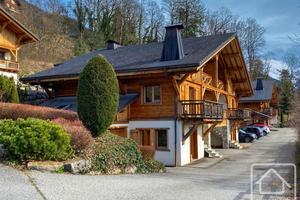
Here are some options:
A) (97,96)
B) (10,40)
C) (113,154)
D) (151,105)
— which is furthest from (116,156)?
(10,40)

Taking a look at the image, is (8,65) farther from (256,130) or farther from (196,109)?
(256,130)

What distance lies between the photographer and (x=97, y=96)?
14.8 m

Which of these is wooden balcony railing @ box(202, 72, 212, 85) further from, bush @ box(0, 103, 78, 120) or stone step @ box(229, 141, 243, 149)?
bush @ box(0, 103, 78, 120)

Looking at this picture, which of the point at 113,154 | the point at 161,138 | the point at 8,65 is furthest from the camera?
the point at 8,65

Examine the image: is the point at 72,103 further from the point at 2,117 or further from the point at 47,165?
the point at 47,165

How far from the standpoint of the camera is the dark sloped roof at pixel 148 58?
20.1 m

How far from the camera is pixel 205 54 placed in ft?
67.6

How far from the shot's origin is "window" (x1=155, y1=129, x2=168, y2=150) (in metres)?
21.4

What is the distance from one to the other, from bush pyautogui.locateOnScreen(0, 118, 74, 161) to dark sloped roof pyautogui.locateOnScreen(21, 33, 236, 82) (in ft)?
30.4

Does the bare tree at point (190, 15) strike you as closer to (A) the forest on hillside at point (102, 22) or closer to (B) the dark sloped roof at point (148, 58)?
(A) the forest on hillside at point (102, 22)

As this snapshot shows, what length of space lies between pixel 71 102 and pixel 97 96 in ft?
28.6

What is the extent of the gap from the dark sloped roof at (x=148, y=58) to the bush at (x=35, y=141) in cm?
927

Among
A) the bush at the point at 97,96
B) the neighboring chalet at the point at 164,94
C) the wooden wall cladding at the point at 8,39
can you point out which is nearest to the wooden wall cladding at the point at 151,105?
the neighboring chalet at the point at 164,94

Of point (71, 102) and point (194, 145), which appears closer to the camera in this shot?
point (71, 102)
